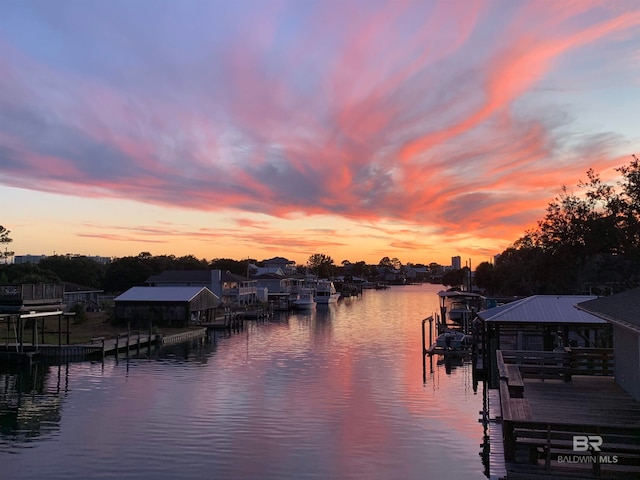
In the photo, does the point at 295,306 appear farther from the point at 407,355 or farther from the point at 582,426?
the point at 582,426

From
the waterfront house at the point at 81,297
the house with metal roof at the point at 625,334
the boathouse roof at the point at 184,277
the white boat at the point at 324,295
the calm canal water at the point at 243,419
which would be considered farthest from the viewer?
the white boat at the point at 324,295

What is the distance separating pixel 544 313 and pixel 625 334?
10.6 metres

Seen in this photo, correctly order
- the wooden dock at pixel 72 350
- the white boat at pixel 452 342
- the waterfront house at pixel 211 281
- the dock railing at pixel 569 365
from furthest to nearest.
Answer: the waterfront house at pixel 211 281 → the white boat at pixel 452 342 → the wooden dock at pixel 72 350 → the dock railing at pixel 569 365

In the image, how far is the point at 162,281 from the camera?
99062mm

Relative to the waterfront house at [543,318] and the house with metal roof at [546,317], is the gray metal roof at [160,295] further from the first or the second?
the house with metal roof at [546,317]

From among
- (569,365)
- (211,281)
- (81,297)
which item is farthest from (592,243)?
(81,297)

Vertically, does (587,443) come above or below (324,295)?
below

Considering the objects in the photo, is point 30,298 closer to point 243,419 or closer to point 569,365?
point 243,419

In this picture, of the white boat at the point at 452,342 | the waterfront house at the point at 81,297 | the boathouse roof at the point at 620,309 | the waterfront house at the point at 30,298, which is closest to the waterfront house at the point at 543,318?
the boathouse roof at the point at 620,309

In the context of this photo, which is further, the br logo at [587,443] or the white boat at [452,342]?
the white boat at [452,342]

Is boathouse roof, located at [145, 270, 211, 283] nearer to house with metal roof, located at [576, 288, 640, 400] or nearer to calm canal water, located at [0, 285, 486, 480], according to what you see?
calm canal water, located at [0, 285, 486, 480]

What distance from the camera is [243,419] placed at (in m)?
27.7

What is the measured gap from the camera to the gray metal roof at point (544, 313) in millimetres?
29016

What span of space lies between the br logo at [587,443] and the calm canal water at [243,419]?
31.6 ft
